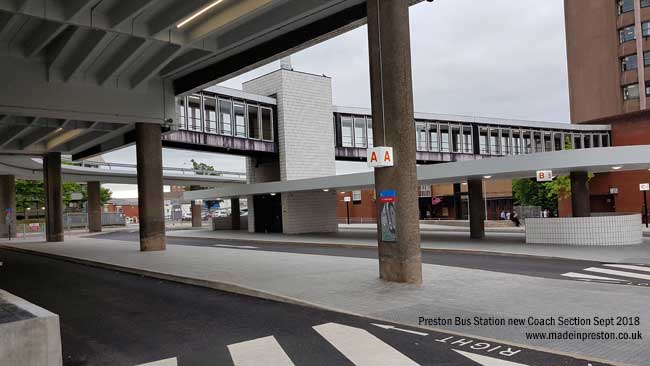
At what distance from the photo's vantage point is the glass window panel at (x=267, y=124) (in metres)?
36.4

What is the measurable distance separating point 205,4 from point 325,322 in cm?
1008

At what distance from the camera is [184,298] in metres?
10.9

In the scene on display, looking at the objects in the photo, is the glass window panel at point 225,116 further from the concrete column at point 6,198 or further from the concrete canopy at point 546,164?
the concrete column at point 6,198

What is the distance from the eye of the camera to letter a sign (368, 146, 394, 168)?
1124 cm

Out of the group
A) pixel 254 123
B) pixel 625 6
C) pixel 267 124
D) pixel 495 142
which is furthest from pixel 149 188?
pixel 625 6

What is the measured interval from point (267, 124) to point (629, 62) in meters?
32.1

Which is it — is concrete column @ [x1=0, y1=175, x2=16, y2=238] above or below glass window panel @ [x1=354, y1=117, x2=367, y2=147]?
below

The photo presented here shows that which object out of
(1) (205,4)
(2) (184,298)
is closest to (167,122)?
(1) (205,4)

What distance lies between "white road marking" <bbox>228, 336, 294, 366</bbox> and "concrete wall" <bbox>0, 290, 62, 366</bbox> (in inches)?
80.4

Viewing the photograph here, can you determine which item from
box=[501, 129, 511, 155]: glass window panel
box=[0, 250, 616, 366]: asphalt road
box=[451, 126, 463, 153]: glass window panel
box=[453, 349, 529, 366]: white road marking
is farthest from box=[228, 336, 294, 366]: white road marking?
box=[501, 129, 511, 155]: glass window panel

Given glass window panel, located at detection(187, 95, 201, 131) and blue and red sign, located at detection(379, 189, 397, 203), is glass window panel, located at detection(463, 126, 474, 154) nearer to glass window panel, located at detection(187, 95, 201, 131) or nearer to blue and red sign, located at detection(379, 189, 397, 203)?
glass window panel, located at detection(187, 95, 201, 131)

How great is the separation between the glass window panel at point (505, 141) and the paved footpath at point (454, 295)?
128 feet

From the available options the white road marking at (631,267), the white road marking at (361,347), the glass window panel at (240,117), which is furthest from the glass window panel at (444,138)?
the white road marking at (361,347)

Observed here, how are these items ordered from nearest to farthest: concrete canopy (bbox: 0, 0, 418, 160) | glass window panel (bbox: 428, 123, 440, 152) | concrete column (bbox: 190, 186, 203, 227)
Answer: concrete canopy (bbox: 0, 0, 418, 160)
glass window panel (bbox: 428, 123, 440, 152)
concrete column (bbox: 190, 186, 203, 227)
